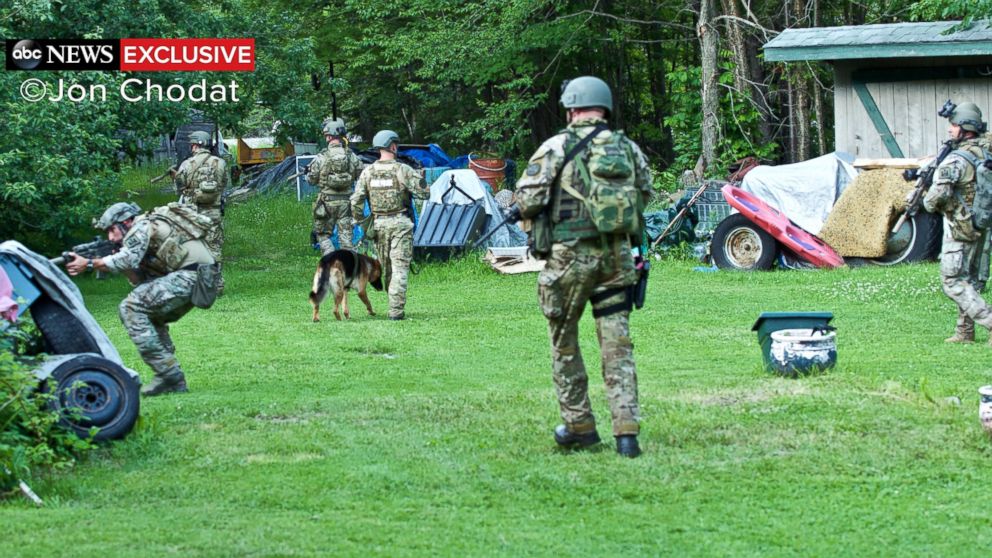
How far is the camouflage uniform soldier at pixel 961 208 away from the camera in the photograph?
11.3m

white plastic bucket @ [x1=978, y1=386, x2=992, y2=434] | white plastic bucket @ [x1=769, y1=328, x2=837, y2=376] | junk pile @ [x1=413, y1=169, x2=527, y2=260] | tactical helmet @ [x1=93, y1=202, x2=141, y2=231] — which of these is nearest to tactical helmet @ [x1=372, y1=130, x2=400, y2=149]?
tactical helmet @ [x1=93, y1=202, x2=141, y2=231]

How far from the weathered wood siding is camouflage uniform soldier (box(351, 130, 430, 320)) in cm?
848

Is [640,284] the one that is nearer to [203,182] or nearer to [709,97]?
[203,182]

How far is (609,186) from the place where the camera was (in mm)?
7066

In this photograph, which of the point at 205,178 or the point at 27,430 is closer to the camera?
the point at 27,430

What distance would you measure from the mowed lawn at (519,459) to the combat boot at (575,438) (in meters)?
0.11

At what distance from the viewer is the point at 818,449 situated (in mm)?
7406

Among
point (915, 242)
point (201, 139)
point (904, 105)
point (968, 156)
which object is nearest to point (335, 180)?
point (201, 139)

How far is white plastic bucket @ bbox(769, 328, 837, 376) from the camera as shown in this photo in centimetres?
973

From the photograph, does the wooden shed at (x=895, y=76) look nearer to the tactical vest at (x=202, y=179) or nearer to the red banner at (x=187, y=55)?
the red banner at (x=187, y=55)

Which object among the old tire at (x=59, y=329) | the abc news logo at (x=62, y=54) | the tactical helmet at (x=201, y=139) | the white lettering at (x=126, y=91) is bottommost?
the old tire at (x=59, y=329)

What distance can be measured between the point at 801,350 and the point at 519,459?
123 inches

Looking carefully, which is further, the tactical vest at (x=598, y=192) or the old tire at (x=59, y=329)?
the old tire at (x=59, y=329)

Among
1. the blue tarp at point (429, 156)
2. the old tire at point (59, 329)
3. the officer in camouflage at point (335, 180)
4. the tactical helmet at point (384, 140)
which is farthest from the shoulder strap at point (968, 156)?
the blue tarp at point (429, 156)
